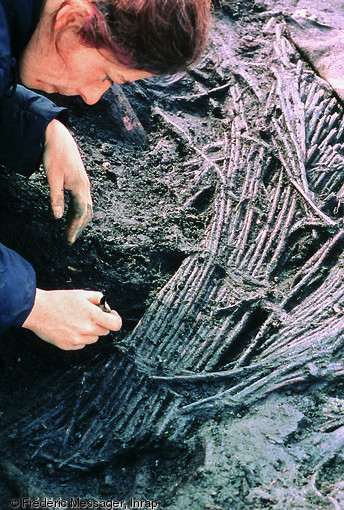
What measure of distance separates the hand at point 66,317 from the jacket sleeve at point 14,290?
52mm

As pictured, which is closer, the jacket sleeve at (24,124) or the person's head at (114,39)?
the person's head at (114,39)

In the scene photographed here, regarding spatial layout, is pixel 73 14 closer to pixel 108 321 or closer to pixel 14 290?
pixel 14 290

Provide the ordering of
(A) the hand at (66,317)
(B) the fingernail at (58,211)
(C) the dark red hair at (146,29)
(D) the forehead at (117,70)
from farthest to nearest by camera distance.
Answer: (B) the fingernail at (58,211) < (A) the hand at (66,317) < (D) the forehead at (117,70) < (C) the dark red hair at (146,29)

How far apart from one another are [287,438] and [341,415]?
21 cm

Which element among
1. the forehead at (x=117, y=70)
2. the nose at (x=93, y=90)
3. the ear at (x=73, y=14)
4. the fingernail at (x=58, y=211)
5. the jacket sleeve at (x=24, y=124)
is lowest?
the fingernail at (x=58, y=211)

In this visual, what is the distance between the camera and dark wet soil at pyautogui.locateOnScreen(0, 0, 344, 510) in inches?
63.7

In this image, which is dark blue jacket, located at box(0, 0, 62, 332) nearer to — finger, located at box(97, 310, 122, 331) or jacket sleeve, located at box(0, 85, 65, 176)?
jacket sleeve, located at box(0, 85, 65, 176)

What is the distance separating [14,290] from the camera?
1558 mm

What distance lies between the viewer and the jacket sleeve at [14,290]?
154cm

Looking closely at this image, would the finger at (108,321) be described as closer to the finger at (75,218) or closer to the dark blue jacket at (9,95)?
the dark blue jacket at (9,95)

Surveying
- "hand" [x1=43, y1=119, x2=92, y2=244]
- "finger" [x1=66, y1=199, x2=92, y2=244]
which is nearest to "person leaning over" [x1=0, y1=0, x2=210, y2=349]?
"hand" [x1=43, y1=119, x2=92, y2=244]

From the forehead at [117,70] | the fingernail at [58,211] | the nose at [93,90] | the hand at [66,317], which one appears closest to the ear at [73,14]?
the forehead at [117,70]

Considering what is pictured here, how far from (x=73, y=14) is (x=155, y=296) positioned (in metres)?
1.07

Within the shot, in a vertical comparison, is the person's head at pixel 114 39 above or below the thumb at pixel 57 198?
above
